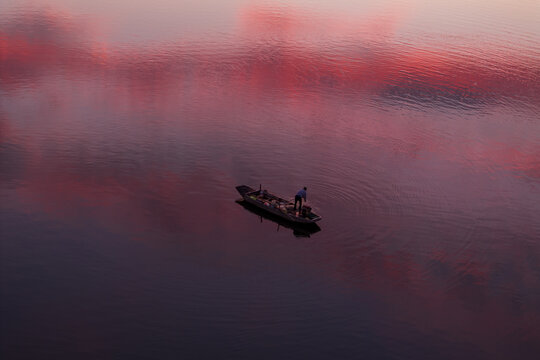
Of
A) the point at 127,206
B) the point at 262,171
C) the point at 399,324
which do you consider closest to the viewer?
the point at 399,324

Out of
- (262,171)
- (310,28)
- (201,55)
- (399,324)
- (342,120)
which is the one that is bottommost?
(399,324)

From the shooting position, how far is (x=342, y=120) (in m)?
35.8

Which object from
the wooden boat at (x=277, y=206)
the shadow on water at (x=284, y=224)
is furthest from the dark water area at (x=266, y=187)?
Result: the wooden boat at (x=277, y=206)

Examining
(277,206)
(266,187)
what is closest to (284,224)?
(277,206)

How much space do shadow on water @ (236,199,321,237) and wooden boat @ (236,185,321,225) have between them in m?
0.27

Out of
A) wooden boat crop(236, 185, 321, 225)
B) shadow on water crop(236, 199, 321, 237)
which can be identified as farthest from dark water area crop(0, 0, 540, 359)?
wooden boat crop(236, 185, 321, 225)

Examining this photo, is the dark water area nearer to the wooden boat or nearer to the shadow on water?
the shadow on water

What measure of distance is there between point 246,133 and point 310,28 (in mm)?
29149

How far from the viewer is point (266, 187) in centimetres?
2734

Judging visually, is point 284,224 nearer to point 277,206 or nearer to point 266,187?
point 277,206

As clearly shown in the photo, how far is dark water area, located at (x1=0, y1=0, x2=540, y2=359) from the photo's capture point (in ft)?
61.5

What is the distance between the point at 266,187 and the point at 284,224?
3.15 metres

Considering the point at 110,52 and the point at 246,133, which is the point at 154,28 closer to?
the point at 110,52

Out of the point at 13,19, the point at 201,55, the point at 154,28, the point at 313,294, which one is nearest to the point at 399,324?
the point at 313,294
